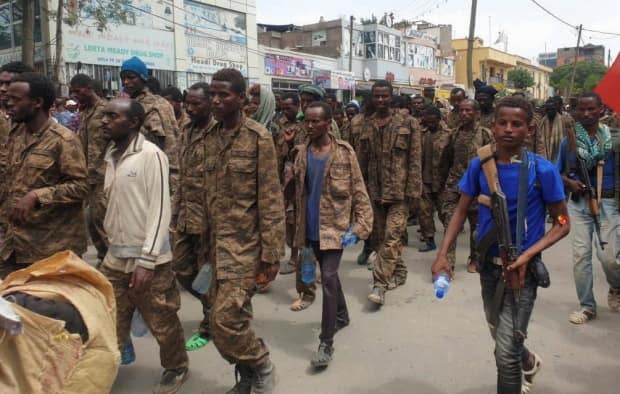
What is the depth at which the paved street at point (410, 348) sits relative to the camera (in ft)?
11.3

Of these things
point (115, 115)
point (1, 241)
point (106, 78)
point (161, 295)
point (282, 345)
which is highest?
point (106, 78)

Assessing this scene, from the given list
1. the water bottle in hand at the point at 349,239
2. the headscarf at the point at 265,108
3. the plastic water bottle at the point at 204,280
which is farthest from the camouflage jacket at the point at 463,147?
the plastic water bottle at the point at 204,280

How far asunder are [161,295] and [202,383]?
28.1 inches

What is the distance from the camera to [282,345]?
161 inches

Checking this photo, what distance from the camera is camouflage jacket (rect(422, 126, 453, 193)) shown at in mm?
6191

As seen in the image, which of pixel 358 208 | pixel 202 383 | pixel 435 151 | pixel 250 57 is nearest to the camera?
pixel 202 383

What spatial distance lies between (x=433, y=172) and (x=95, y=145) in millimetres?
4177

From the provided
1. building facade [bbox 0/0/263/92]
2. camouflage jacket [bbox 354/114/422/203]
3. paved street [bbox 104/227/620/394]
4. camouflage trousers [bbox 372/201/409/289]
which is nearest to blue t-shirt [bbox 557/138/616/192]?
paved street [bbox 104/227/620/394]

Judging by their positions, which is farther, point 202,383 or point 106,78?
point 106,78

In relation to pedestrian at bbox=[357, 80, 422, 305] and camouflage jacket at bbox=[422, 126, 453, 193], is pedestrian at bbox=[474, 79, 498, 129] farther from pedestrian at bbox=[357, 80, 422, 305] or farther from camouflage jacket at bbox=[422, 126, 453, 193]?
pedestrian at bbox=[357, 80, 422, 305]

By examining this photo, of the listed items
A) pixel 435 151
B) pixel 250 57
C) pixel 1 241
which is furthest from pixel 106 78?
pixel 1 241

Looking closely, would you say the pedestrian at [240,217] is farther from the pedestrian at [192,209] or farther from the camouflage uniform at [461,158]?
the camouflage uniform at [461,158]

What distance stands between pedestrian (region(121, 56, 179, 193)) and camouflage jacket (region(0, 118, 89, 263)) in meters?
1.23

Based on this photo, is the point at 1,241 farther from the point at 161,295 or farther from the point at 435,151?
the point at 435,151
